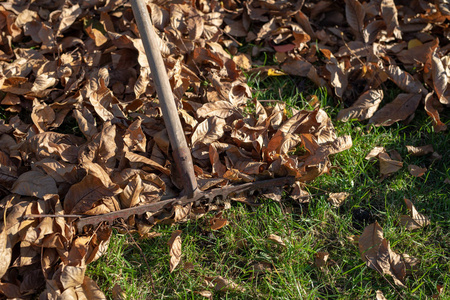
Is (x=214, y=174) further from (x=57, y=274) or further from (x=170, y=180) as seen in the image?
(x=57, y=274)

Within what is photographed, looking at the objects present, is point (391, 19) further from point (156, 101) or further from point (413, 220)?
point (156, 101)

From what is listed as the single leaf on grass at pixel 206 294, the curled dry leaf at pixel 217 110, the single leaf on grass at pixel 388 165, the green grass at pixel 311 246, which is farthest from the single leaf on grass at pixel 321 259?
the curled dry leaf at pixel 217 110

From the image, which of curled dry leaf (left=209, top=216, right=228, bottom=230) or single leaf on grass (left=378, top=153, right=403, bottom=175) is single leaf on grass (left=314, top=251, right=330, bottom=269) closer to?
curled dry leaf (left=209, top=216, right=228, bottom=230)

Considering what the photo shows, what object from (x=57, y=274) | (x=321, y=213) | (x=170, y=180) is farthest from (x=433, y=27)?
(x=57, y=274)

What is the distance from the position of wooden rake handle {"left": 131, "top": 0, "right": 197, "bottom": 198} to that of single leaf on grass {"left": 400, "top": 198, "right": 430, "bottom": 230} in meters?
1.07

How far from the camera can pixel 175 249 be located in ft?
7.12

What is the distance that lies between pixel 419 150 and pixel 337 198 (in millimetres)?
607

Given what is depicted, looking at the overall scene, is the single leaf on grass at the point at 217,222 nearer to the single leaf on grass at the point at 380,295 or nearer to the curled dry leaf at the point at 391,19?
the single leaf on grass at the point at 380,295

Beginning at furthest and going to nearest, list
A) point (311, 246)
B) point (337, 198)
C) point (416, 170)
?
1. point (416, 170)
2. point (337, 198)
3. point (311, 246)

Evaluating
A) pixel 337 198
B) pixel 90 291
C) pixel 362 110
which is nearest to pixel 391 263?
pixel 337 198

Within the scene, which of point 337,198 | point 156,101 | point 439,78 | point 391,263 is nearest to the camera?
point 391,263

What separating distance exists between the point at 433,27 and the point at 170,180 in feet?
6.92

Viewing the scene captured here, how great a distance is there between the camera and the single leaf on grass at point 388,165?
8.30ft

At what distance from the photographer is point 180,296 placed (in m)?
2.06
